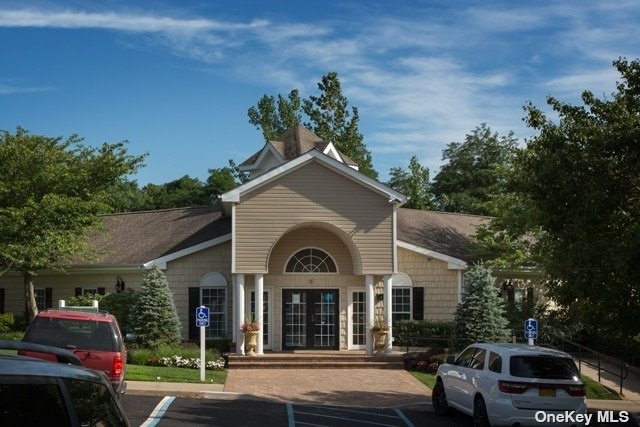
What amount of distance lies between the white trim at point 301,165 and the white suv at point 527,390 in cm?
1226

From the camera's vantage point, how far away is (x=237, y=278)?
26953 mm

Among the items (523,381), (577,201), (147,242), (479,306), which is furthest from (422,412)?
(147,242)

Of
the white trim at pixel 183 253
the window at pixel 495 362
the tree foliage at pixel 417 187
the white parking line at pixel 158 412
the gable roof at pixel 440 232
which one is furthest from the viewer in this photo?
the tree foliage at pixel 417 187

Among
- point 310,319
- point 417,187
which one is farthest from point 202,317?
point 417,187

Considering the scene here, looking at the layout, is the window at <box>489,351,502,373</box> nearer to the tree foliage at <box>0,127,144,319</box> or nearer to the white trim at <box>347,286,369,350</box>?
the white trim at <box>347,286,369,350</box>

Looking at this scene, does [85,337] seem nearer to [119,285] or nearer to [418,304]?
[119,285]

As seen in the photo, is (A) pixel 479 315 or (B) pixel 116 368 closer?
(B) pixel 116 368

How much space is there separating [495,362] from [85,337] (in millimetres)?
7480

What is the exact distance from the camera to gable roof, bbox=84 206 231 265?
3109cm

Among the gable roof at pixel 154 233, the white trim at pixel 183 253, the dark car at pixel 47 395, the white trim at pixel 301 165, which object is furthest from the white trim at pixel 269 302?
the dark car at pixel 47 395

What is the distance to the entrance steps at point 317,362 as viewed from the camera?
25.8 meters

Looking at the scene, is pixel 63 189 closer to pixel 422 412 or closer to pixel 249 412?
pixel 249 412

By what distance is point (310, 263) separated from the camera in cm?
2912

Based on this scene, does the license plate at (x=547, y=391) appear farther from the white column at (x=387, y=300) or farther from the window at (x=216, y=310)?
the window at (x=216, y=310)
